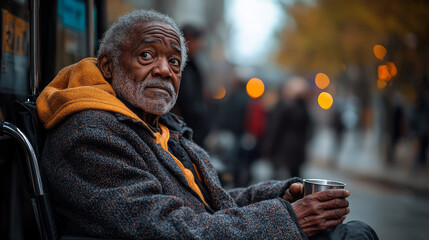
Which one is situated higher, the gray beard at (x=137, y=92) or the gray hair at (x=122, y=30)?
the gray hair at (x=122, y=30)

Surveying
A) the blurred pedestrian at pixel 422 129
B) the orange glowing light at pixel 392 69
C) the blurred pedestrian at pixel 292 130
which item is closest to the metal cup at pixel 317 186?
the blurred pedestrian at pixel 292 130

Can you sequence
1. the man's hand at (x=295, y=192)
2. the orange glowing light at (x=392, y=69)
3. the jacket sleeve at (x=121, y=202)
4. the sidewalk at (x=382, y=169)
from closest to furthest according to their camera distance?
the jacket sleeve at (x=121, y=202) < the man's hand at (x=295, y=192) < the sidewalk at (x=382, y=169) < the orange glowing light at (x=392, y=69)

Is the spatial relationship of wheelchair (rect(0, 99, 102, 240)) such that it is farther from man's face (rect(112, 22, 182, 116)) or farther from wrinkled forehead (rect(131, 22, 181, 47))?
wrinkled forehead (rect(131, 22, 181, 47))

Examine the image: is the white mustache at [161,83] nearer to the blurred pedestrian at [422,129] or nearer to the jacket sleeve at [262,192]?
the jacket sleeve at [262,192]

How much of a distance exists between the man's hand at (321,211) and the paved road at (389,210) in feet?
12.4

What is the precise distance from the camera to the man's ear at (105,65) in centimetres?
226

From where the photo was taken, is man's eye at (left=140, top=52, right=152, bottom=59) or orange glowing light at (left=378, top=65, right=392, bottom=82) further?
orange glowing light at (left=378, top=65, right=392, bottom=82)

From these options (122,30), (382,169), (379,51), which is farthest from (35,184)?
(379,51)

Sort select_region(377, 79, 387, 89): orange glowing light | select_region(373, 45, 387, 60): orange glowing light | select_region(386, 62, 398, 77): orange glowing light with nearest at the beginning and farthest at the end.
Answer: select_region(386, 62, 398, 77): orange glowing light
select_region(377, 79, 387, 89): orange glowing light
select_region(373, 45, 387, 60): orange glowing light

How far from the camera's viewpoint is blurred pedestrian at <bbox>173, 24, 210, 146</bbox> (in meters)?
5.01

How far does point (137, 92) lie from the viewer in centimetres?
216

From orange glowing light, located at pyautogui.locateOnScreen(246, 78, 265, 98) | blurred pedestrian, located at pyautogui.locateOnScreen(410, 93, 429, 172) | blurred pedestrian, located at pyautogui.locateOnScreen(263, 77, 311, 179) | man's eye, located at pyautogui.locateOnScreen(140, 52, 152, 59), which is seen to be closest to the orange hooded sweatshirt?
man's eye, located at pyautogui.locateOnScreen(140, 52, 152, 59)

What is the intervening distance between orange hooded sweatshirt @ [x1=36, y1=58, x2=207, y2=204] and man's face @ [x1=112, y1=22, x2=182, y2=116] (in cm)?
9

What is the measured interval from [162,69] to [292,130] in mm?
5853
